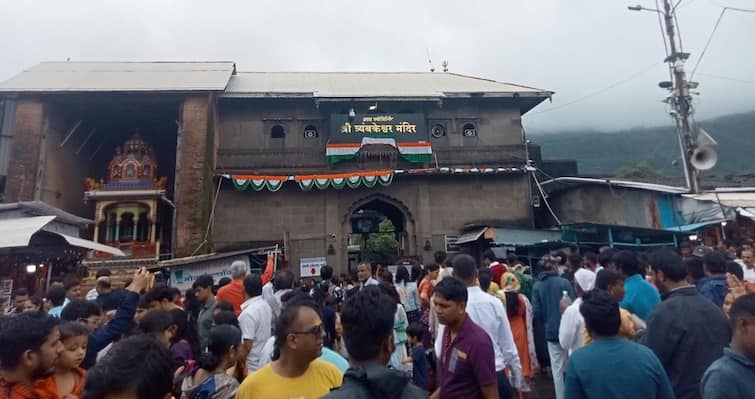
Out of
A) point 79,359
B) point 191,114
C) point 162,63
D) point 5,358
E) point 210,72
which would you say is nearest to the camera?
point 5,358

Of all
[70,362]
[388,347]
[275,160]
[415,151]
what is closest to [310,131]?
[275,160]

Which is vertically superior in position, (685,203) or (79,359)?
(685,203)

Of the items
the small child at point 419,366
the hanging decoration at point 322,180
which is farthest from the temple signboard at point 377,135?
the small child at point 419,366

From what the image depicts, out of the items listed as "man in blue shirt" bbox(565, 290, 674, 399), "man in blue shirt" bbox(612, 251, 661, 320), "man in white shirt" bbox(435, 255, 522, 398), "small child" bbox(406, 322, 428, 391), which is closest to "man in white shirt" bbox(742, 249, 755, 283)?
"man in blue shirt" bbox(612, 251, 661, 320)

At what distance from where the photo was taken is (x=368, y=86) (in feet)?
63.9

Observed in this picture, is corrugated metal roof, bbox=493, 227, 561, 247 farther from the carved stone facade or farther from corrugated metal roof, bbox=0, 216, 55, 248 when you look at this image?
corrugated metal roof, bbox=0, 216, 55, 248

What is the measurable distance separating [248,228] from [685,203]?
14455 mm

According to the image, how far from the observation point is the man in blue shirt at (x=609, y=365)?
2229 millimetres

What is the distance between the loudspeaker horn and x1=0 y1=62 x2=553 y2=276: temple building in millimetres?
6183

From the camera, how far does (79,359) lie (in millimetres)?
2453

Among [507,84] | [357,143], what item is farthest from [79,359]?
[507,84]

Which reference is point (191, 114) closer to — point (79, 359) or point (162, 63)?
point (162, 63)

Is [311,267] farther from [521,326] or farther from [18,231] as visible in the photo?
[521,326]

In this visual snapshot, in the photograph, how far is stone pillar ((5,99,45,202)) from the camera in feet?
49.8
